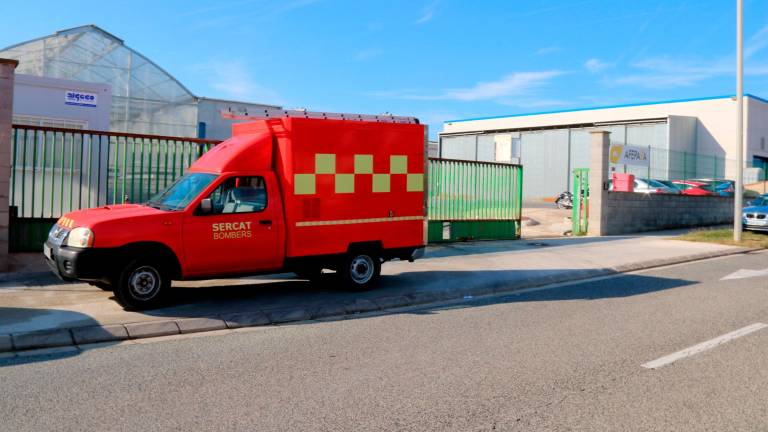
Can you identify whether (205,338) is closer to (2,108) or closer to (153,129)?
(2,108)

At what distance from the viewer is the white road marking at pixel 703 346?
19.4ft

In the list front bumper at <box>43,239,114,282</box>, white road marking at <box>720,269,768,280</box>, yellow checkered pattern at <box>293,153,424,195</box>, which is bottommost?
white road marking at <box>720,269,768,280</box>

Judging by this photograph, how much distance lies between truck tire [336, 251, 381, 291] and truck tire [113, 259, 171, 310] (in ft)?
8.22

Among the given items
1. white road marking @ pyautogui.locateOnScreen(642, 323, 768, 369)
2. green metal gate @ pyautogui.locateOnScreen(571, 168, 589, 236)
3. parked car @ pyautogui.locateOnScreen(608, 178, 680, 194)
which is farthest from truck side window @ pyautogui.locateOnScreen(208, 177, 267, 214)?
parked car @ pyautogui.locateOnScreen(608, 178, 680, 194)

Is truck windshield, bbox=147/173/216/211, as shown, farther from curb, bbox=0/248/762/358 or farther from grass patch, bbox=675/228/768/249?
grass patch, bbox=675/228/768/249

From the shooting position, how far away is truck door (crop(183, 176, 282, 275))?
810cm

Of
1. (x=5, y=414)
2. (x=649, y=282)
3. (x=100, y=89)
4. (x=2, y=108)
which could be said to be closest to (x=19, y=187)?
(x=2, y=108)

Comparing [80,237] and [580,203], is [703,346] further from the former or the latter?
[580,203]

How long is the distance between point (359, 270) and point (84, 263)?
3745mm

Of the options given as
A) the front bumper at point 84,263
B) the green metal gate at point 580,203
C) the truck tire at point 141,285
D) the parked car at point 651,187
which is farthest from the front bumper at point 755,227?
the front bumper at point 84,263

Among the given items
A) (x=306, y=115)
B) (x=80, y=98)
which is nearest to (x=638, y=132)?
(x=80, y=98)

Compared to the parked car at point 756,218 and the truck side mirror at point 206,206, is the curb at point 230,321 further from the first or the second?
the parked car at point 756,218

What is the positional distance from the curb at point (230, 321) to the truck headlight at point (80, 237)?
1083 mm

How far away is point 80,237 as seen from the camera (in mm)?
7500
